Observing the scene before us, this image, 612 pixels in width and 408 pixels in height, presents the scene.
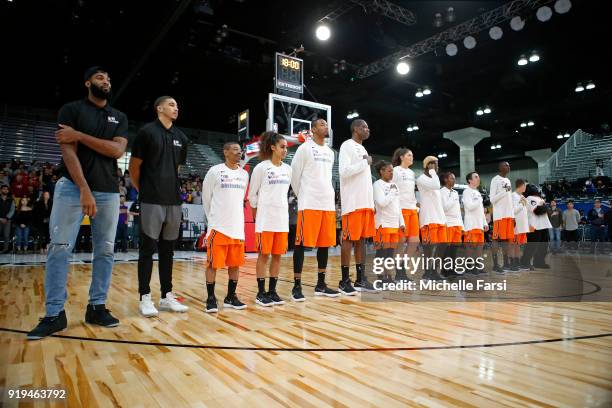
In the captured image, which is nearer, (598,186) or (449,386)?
(449,386)

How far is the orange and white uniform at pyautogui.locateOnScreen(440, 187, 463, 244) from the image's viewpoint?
5.22 meters

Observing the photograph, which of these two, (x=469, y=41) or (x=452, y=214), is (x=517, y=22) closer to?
(x=469, y=41)

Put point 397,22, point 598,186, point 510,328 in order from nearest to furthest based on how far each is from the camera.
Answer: point 510,328 → point 397,22 → point 598,186

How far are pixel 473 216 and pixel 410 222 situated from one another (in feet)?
4.75

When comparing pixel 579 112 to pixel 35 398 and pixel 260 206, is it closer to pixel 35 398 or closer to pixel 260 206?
pixel 260 206

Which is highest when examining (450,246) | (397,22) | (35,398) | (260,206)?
(397,22)

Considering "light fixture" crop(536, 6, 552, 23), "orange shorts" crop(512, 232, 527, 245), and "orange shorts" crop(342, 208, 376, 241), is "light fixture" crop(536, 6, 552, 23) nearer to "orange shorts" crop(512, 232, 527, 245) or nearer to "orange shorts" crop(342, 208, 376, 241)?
"orange shorts" crop(512, 232, 527, 245)

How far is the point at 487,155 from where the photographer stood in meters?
27.5

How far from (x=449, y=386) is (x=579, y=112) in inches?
824

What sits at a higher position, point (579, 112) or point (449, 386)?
point (579, 112)

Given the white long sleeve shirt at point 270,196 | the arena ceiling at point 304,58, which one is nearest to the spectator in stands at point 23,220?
the arena ceiling at point 304,58

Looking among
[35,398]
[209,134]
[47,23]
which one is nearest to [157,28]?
[47,23]

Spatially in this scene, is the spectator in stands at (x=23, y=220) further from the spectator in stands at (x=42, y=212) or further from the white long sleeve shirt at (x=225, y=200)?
the white long sleeve shirt at (x=225, y=200)

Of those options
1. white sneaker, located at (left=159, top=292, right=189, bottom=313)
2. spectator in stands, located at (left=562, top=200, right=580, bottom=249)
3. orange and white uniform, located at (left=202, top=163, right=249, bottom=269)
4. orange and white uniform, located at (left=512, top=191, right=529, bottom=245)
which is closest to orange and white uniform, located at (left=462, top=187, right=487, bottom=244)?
orange and white uniform, located at (left=512, top=191, right=529, bottom=245)
